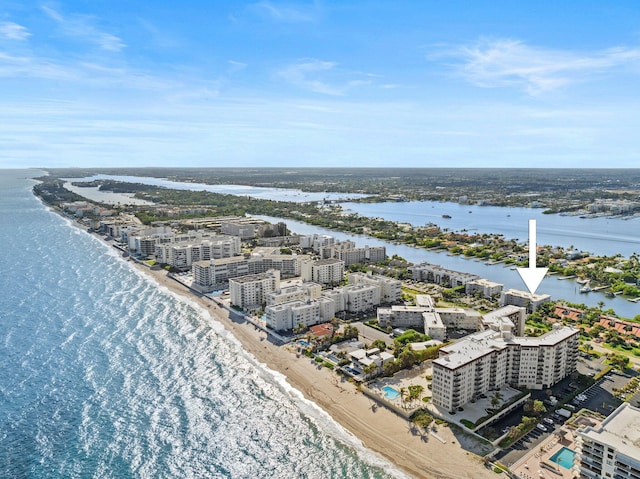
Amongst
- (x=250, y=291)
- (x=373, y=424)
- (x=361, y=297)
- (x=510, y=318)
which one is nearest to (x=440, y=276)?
(x=361, y=297)

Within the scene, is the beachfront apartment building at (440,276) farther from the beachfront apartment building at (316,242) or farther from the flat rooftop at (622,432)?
the flat rooftop at (622,432)

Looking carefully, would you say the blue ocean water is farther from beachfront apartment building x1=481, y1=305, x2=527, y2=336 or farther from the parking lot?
beachfront apartment building x1=481, y1=305, x2=527, y2=336

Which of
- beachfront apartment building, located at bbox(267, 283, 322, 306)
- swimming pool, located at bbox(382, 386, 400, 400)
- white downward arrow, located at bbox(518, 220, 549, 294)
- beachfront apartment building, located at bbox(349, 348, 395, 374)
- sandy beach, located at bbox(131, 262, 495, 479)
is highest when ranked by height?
white downward arrow, located at bbox(518, 220, 549, 294)

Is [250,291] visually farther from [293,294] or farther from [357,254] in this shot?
[357,254]

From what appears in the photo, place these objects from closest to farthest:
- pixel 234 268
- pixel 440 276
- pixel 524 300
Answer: pixel 524 300, pixel 234 268, pixel 440 276

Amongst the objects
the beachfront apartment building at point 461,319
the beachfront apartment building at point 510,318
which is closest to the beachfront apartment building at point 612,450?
the beachfront apartment building at point 510,318

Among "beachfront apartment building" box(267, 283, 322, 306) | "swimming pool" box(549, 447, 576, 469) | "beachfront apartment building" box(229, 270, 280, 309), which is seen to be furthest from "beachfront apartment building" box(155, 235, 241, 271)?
"swimming pool" box(549, 447, 576, 469)

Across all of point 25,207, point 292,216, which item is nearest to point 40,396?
point 292,216
